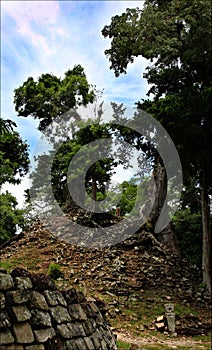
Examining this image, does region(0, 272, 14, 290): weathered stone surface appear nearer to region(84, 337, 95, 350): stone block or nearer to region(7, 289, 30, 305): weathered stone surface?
region(7, 289, 30, 305): weathered stone surface

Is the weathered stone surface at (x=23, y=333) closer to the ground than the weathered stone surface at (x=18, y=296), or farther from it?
closer to the ground

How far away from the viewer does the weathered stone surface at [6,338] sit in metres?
2.31

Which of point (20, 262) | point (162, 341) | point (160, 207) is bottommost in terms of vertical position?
point (162, 341)

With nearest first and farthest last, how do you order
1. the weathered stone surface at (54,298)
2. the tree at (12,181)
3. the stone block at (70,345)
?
the stone block at (70,345) < the weathered stone surface at (54,298) < the tree at (12,181)

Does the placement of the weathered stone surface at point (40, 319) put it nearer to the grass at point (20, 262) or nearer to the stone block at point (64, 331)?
the stone block at point (64, 331)

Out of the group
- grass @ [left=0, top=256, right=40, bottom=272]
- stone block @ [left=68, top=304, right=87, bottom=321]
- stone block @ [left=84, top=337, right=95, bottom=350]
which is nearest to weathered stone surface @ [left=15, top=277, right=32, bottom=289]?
stone block @ [left=68, top=304, right=87, bottom=321]

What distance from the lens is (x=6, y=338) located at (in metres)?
2.34

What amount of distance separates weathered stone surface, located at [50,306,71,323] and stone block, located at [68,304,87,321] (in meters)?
0.11

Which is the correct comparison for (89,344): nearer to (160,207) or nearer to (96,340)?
→ (96,340)

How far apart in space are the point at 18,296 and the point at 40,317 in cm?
26

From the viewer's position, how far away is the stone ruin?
2.44 m

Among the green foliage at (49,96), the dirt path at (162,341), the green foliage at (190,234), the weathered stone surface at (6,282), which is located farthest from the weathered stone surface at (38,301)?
the green foliage at (49,96)

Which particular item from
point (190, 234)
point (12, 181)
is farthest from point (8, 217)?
point (190, 234)

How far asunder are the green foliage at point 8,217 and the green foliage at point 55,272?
5.78 m
